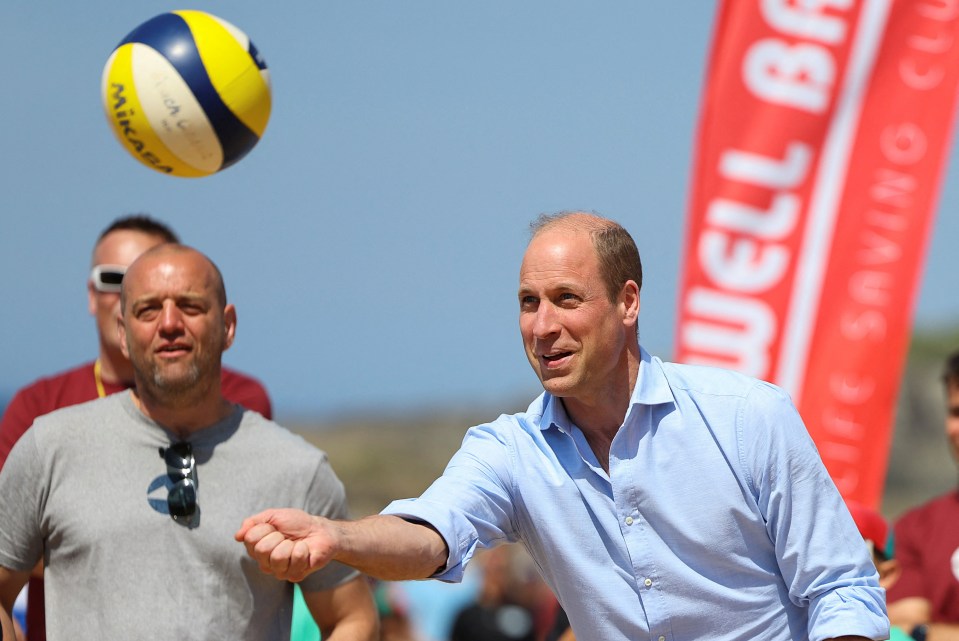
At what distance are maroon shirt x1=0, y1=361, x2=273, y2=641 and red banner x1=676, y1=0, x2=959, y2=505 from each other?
3.69 meters

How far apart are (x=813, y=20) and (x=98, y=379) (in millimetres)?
4956

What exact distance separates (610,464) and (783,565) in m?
0.54

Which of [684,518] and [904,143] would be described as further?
[904,143]

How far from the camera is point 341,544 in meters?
3.19

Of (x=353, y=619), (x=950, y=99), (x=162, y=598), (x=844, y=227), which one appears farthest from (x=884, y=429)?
(x=162, y=598)

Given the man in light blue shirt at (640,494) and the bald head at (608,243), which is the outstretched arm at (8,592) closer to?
the man in light blue shirt at (640,494)

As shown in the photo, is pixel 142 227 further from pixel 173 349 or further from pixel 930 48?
pixel 930 48

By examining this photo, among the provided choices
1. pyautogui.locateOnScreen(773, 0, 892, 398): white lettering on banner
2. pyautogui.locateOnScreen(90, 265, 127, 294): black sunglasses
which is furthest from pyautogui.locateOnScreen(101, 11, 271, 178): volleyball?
pyautogui.locateOnScreen(773, 0, 892, 398): white lettering on banner

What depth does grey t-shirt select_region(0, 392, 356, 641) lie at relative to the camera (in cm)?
429

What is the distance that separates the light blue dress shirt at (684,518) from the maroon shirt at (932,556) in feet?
7.02

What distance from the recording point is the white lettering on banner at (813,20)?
8.27 m

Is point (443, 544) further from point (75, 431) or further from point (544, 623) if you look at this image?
point (544, 623)

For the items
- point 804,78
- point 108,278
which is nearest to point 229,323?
point 108,278

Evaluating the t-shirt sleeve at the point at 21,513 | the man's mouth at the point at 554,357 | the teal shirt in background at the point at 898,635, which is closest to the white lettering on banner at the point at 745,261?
the teal shirt in background at the point at 898,635
